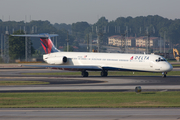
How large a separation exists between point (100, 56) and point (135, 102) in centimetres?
2546

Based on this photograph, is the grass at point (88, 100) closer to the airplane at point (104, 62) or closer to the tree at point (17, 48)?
the airplane at point (104, 62)

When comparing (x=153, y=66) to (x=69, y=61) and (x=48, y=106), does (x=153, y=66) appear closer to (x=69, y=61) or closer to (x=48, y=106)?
(x=69, y=61)

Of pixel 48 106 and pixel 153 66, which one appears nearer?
pixel 48 106

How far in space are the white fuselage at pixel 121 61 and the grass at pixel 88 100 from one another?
15.3m

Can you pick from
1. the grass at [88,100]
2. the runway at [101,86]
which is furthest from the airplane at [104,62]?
the grass at [88,100]

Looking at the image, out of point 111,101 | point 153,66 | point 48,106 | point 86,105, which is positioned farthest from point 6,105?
point 153,66

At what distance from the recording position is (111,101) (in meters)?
23.5

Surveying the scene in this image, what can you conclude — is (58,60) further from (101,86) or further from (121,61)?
(101,86)

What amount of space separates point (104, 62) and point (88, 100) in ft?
76.6
